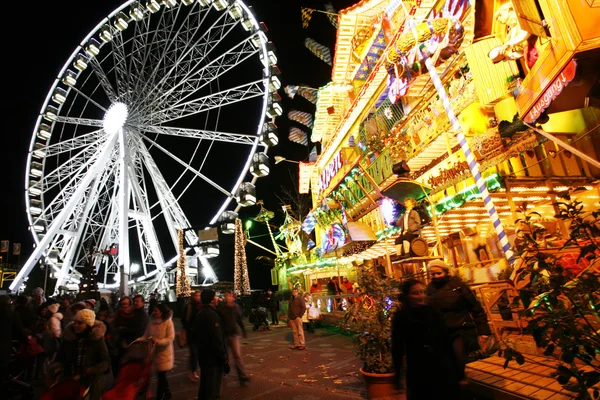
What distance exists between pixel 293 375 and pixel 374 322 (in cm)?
258

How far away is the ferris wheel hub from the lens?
1888 centimetres

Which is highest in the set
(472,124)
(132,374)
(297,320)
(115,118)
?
(115,118)

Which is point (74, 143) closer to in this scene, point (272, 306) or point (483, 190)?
point (272, 306)

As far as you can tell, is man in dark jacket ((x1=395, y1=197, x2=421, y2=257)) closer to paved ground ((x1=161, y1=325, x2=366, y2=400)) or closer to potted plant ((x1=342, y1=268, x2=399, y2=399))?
potted plant ((x1=342, y1=268, x2=399, y2=399))

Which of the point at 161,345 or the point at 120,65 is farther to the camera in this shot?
the point at 120,65

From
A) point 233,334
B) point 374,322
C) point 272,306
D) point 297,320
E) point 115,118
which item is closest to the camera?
point 374,322

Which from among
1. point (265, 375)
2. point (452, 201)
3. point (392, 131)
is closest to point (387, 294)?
point (265, 375)

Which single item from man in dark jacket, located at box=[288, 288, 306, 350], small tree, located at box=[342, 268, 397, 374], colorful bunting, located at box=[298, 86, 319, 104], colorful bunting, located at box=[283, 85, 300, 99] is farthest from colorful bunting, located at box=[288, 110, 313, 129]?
small tree, located at box=[342, 268, 397, 374]

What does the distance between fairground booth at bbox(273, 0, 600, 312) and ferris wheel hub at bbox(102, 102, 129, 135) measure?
1245cm

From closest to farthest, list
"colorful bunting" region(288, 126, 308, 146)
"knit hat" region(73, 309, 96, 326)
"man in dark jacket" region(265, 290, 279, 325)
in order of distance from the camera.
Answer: "knit hat" region(73, 309, 96, 326)
"man in dark jacket" region(265, 290, 279, 325)
"colorful bunting" region(288, 126, 308, 146)

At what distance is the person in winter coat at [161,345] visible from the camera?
17.5ft

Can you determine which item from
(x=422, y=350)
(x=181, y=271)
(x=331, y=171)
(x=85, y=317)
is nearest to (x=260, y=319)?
(x=331, y=171)

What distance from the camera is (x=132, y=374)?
3.72 meters

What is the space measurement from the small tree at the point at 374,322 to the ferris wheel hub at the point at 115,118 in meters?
17.8
